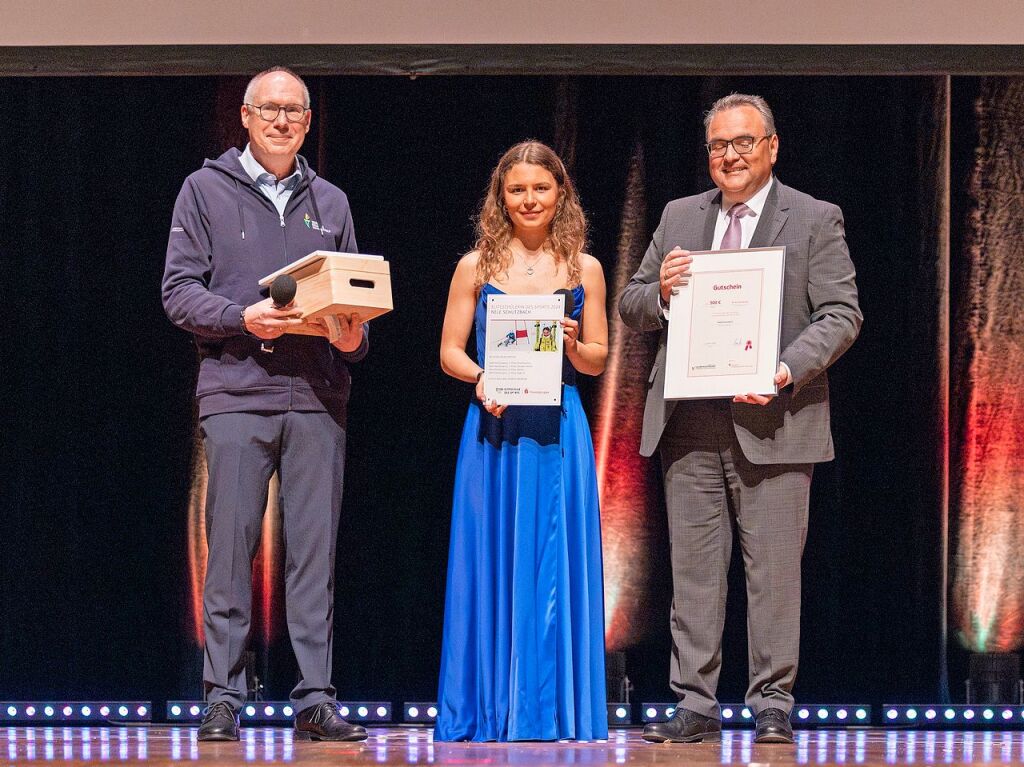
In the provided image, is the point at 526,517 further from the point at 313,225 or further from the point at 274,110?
the point at 274,110

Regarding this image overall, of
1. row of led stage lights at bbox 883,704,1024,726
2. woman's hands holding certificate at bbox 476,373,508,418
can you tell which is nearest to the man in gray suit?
woman's hands holding certificate at bbox 476,373,508,418

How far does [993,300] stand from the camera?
4918mm

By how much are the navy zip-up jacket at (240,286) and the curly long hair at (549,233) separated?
0.44 metres

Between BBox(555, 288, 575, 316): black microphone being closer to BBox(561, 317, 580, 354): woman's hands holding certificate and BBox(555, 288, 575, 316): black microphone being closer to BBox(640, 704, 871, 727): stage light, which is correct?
BBox(561, 317, 580, 354): woman's hands holding certificate

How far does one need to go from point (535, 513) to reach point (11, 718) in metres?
2.49

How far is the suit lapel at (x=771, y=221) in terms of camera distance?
3.45 metres

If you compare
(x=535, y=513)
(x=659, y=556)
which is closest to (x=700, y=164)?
(x=659, y=556)

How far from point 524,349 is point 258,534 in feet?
2.90

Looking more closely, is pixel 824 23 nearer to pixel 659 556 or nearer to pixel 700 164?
pixel 700 164

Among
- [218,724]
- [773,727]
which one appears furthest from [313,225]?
[773,727]

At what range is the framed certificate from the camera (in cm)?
331

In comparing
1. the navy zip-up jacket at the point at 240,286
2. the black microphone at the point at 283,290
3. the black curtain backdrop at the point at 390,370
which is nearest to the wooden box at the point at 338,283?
the black microphone at the point at 283,290

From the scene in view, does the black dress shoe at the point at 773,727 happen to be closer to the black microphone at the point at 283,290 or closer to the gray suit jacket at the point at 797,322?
the gray suit jacket at the point at 797,322

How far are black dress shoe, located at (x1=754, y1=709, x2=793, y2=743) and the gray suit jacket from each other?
2.15 ft
